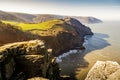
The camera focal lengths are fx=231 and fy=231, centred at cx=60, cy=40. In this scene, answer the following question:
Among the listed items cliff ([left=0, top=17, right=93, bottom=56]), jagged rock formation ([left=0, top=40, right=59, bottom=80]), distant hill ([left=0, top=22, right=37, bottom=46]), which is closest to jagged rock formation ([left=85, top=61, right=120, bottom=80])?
jagged rock formation ([left=0, top=40, right=59, bottom=80])

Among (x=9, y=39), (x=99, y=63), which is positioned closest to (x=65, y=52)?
(x=9, y=39)

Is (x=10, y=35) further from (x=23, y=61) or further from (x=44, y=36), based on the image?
(x=23, y=61)

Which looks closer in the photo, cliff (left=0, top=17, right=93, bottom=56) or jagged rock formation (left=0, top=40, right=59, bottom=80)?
jagged rock formation (left=0, top=40, right=59, bottom=80)

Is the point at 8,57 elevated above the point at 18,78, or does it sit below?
above

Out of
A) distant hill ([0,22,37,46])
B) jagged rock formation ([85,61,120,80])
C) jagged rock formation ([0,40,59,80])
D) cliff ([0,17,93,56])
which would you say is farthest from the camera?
cliff ([0,17,93,56])

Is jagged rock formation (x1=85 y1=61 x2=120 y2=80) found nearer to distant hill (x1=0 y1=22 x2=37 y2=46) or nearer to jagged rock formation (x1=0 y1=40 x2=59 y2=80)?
jagged rock formation (x1=0 y1=40 x2=59 y2=80)

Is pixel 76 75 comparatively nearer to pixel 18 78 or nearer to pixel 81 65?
pixel 81 65

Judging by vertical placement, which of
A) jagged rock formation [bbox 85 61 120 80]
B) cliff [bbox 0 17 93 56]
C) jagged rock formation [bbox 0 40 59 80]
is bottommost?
cliff [bbox 0 17 93 56]
